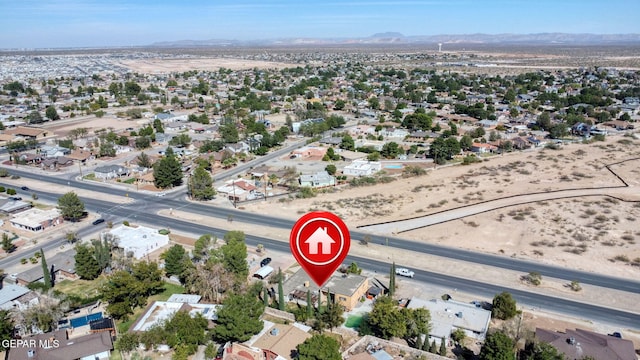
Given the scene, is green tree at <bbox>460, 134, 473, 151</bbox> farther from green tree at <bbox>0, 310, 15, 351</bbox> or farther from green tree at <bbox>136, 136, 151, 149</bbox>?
green tree at <bbox>0, 310, 15, 351</bbox>

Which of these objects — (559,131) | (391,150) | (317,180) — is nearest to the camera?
(317,180)

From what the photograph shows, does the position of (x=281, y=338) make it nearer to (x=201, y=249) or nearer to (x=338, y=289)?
(x=338, y=289)

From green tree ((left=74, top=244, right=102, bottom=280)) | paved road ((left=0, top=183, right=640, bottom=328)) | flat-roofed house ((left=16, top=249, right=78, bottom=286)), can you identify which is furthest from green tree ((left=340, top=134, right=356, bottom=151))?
green tree ((left=74, top=244, right=102, bottom=280))

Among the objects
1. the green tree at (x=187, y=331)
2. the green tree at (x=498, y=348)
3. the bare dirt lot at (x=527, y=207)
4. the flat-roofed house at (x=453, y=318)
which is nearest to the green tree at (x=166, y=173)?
the bare dirt lot at (x=527, y=207)

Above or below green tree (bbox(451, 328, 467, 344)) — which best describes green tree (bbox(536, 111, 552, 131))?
above

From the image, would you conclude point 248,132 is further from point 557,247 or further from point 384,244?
point 557,247

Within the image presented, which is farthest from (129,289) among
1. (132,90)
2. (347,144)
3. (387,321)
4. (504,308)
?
(132,90)

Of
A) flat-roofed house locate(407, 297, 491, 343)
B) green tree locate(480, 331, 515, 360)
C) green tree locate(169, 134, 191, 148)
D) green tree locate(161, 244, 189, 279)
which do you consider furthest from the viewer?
green tree locate(169, 134, 191, 148)

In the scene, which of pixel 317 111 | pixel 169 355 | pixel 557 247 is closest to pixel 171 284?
pixel 169 355
